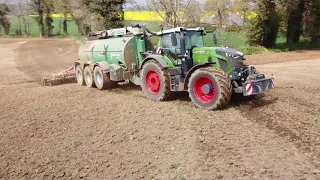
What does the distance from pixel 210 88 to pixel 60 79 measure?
8.10 meters

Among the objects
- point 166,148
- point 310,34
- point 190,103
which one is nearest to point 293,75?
point 190,103

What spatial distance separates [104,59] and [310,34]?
80.6ft

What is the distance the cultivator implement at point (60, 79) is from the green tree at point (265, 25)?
18070mm

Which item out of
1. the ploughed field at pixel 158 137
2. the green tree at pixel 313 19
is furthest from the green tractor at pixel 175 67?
the green tree at pixel 313 19

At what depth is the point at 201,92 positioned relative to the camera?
345 inches

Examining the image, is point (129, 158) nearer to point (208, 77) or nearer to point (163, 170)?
point (163, 170)

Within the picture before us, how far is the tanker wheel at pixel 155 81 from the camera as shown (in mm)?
9544

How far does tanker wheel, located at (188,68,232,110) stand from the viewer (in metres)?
8.11

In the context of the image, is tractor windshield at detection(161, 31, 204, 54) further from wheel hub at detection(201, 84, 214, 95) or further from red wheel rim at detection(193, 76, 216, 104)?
wheel hub at detection(201, 84, 214, 95)

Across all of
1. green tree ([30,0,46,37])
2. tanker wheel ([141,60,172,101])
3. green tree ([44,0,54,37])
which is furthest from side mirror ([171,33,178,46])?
green tree ([30,0,46,37])

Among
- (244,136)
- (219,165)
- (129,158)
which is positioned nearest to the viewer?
(219,165)

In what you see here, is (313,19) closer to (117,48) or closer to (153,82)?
(117,48)

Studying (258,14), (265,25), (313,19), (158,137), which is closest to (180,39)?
(158,137)

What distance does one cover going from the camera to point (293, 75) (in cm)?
1441
